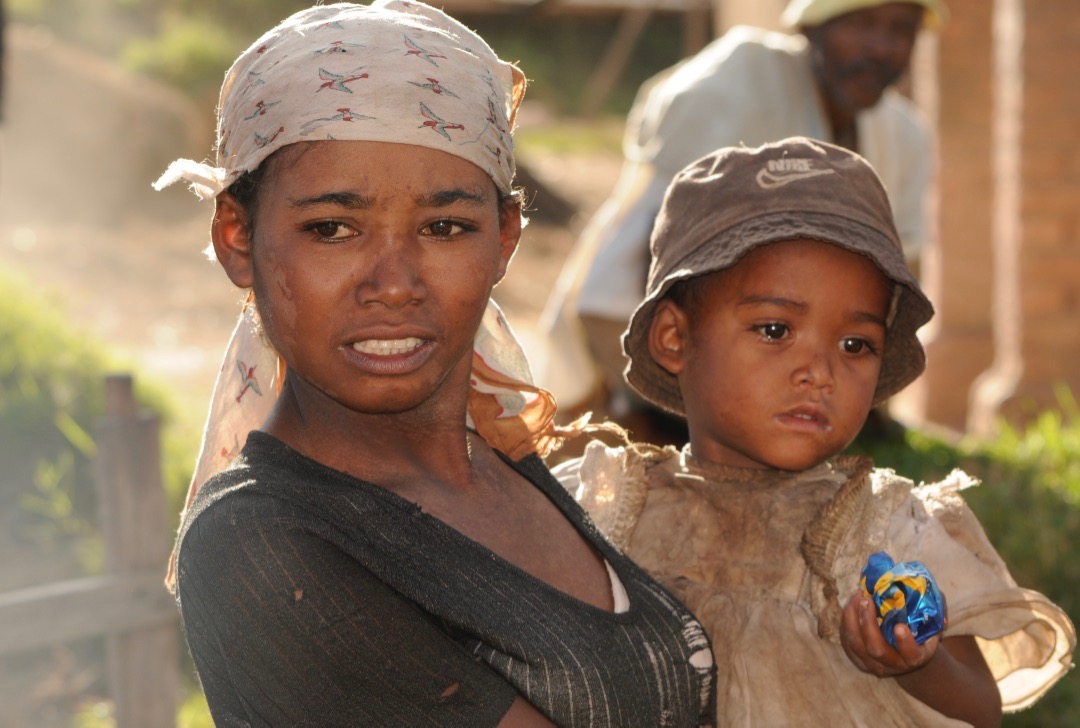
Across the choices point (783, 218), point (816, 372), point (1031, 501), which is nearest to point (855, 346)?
point (816, 372)

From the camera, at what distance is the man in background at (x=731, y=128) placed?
4617 millimetres

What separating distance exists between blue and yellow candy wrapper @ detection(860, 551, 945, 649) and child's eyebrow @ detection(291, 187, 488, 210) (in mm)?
789

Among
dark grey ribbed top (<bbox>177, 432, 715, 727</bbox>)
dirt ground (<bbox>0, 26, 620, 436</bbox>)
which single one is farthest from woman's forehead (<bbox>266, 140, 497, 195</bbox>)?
dirt ground (<bbox>0, 26, 620, 436</bbox>)

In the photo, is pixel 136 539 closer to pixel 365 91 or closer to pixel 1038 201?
pixel 365 91

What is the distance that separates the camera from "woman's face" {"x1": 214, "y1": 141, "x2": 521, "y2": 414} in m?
1.72

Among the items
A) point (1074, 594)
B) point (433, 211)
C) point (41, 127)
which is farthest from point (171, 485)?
point (41, 127)

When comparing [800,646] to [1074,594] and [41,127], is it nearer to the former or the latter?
[1074,594]

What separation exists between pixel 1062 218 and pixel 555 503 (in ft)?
21.3

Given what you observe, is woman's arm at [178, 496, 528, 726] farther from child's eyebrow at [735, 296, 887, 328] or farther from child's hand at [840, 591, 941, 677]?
child's eyebrow at [735, 296, 887, 328]

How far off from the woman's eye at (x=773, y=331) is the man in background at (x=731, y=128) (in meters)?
2.23

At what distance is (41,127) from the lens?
57.4 ft

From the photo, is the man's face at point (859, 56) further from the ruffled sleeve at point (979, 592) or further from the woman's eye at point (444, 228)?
the woman's eye at point (444, 228)

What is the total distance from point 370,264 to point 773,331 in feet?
2.78

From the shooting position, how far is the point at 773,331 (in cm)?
231
